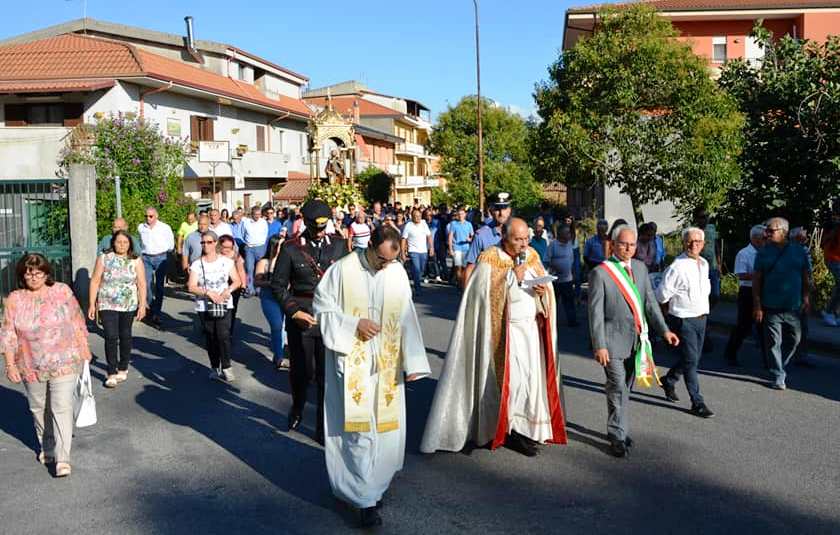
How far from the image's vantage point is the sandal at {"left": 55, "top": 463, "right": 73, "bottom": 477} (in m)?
5.87

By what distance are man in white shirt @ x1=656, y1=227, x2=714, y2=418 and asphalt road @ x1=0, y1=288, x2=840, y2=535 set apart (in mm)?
279

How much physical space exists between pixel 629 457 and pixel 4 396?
234 inches

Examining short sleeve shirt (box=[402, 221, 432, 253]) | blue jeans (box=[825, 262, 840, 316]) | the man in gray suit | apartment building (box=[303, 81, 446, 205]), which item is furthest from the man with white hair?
apartment building (box=[303, 81, 446, 205])

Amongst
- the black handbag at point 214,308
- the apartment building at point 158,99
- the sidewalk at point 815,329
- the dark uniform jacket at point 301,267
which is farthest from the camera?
the apartment building at point 158,99

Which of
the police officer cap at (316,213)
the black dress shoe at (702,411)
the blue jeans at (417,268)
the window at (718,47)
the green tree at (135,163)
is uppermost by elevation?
the window at (718,47)

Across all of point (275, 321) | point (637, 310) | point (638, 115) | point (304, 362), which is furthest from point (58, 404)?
point (638, 115)

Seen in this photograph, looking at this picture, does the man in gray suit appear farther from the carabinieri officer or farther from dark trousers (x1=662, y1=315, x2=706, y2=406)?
the carabinieri officer

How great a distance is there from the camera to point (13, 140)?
26297 millimetres

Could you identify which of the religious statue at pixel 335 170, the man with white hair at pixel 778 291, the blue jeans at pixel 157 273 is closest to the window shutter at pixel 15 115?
the religious statue at pixel 335 170

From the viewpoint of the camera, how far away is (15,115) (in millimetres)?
27266

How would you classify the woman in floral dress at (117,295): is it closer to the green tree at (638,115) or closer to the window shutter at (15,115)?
the green tree at (638,115)

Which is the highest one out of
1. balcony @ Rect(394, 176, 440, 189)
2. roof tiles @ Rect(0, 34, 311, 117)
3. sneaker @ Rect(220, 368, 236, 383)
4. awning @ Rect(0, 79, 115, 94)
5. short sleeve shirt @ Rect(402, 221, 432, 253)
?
roof tiles @ Rect(0, 34, 311, 117)

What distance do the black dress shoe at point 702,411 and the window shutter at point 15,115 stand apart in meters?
25.5

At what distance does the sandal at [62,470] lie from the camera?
5.87 metres
